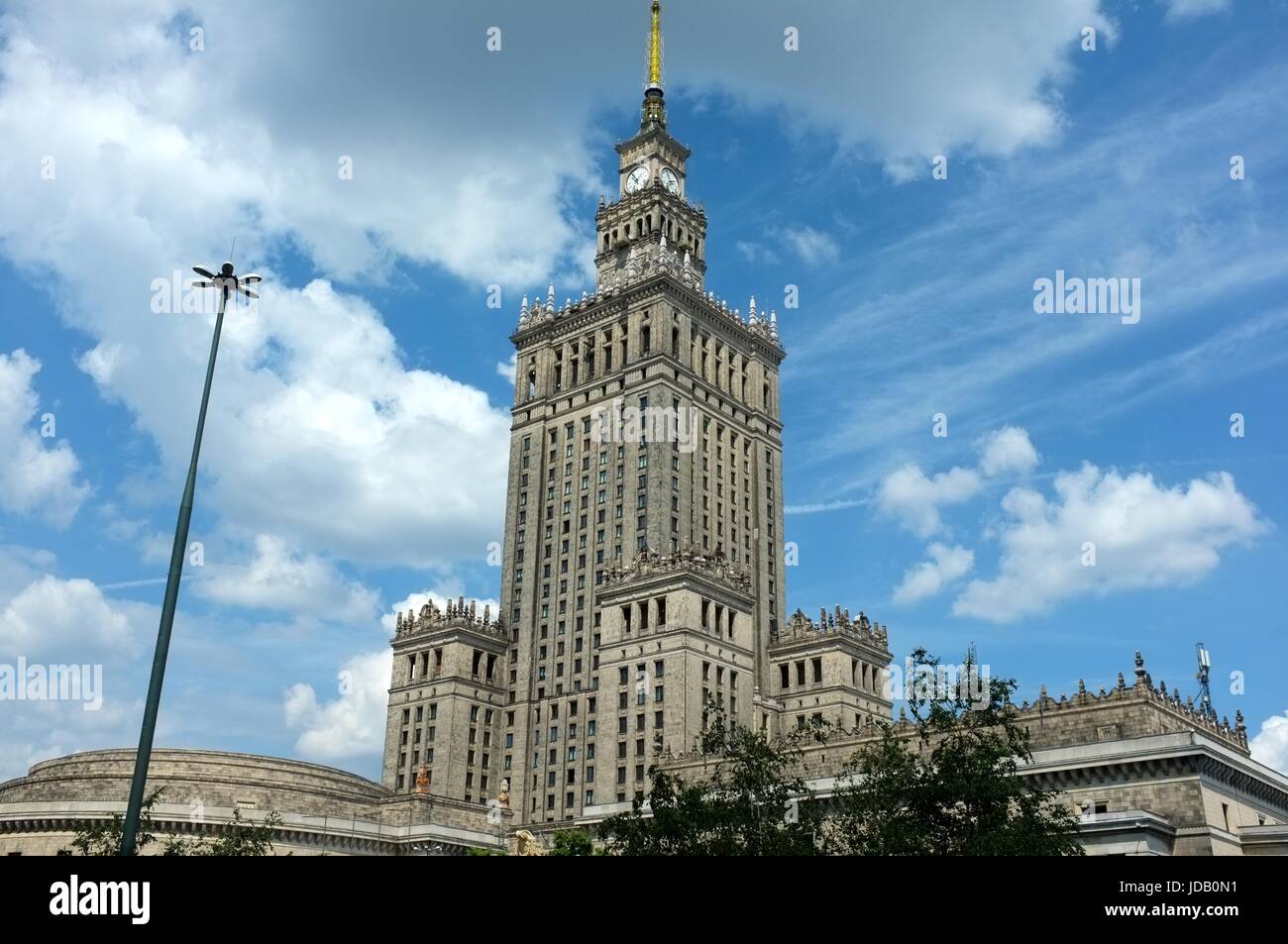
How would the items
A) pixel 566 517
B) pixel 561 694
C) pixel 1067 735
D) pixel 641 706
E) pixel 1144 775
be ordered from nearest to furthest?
pixel 1144 775
pixel 1067 735
pixel 641 706
pixel 561 694
pixel 566 517

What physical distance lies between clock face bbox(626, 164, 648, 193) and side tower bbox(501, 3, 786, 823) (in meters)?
0.29

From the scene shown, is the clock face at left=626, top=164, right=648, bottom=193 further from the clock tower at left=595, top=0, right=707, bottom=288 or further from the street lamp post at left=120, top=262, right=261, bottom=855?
the street lamp post at left=120, top=262, right=261, bottom=855

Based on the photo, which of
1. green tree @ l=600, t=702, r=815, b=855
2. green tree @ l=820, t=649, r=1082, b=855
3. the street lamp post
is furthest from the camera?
green tree @ l=600, t=702, r=815, b=855

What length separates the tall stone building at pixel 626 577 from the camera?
104 meters

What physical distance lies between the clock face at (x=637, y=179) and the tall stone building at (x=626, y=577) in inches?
110

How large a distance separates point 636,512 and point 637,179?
5188 centimetres

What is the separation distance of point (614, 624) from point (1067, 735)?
160 ft

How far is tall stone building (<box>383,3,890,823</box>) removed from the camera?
10381cm

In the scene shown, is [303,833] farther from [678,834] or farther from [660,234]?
[660,234]

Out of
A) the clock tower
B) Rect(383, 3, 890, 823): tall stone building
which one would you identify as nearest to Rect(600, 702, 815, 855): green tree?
Rect(383, 3, 890, 823): tall stone building

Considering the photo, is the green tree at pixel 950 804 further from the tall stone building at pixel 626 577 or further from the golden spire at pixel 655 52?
the golden spire at pixel 655 52

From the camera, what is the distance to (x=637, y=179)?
150000mm

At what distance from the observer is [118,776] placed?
302 feet
